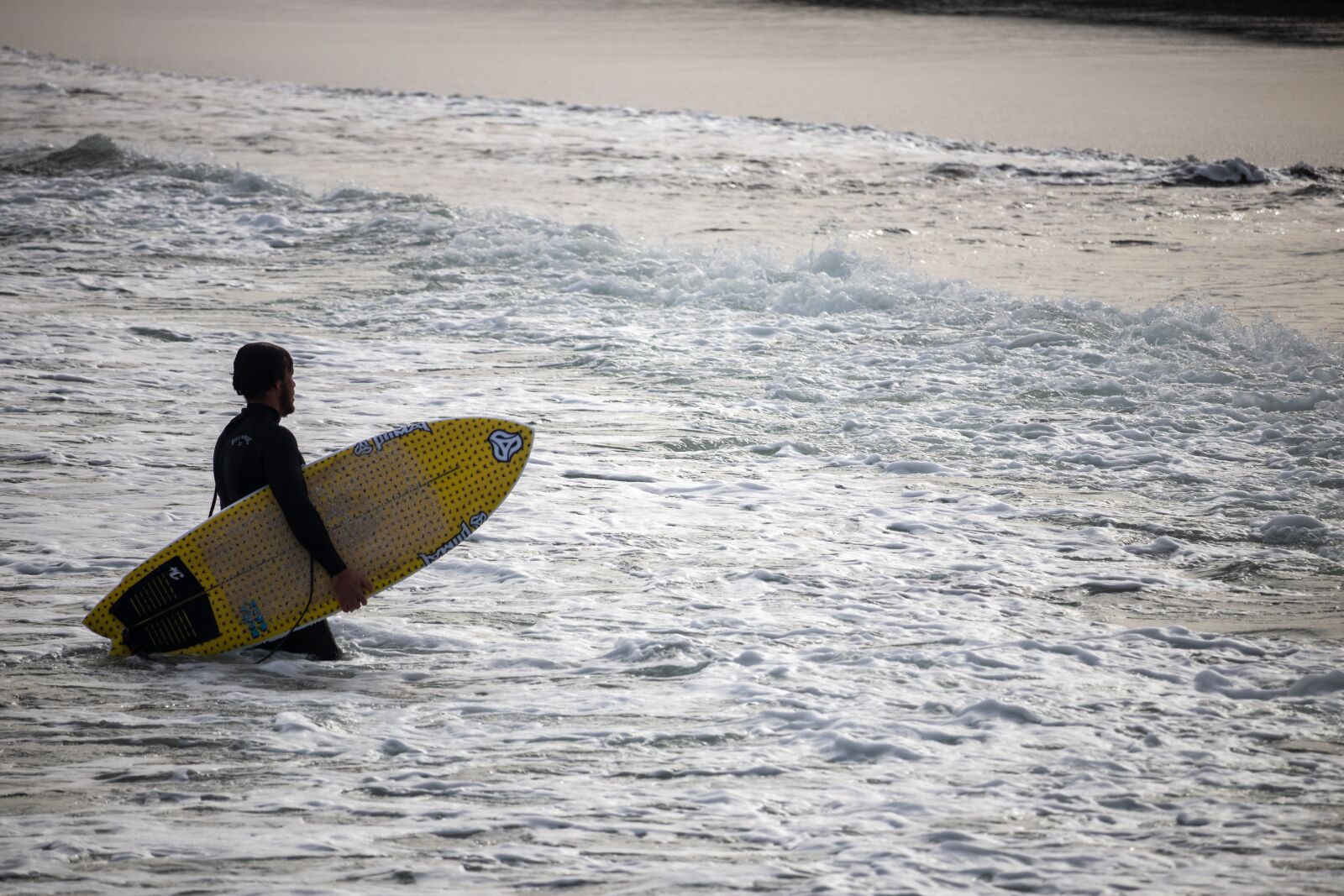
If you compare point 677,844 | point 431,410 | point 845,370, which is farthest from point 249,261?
point 677,844

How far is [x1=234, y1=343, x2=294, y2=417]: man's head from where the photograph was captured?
198 inches

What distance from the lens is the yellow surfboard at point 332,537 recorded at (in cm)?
528

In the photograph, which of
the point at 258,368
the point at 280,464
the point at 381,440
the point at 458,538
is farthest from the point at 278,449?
the point at 458,538

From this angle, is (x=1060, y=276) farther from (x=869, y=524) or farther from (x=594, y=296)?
(x=869, y=524)

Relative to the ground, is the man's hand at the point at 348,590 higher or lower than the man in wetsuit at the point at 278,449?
lower

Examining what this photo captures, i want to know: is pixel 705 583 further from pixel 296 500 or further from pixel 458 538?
pixel 296 500

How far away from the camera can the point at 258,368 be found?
5027 millimetres

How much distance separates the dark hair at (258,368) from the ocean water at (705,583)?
117cm

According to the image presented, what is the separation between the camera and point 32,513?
685 cm

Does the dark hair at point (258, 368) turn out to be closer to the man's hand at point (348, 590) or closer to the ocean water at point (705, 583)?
the man's hand at point (348, 590)

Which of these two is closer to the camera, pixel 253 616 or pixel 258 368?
pixel 258 368

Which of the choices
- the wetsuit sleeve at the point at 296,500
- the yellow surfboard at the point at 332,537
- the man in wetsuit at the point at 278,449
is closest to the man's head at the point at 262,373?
the man in wetsuit at the point at 278,449

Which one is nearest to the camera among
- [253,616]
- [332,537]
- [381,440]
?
[253,616]

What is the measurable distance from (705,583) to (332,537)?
5.95 ft
